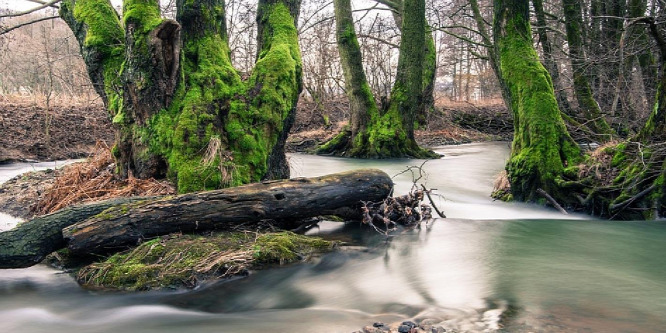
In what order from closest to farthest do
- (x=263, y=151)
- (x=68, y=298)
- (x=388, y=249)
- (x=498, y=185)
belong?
(x=68, y=298)
(x=388, y=249)
(x=263, y=151)
(x=498, y=185)

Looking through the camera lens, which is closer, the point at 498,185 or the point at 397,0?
the point at 498,185

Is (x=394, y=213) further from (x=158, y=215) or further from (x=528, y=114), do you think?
(x=528, y=114)

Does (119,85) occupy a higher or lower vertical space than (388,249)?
higher

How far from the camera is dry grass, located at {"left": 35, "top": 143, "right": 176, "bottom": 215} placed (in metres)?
7.21

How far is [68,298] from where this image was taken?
15.4ft

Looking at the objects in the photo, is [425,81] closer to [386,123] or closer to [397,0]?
[397,0]

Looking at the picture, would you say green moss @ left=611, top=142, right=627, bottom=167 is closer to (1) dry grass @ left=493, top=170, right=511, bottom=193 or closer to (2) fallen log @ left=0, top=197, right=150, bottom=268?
(1) dry grass @ left=493, top=170, right=511, bottom=193

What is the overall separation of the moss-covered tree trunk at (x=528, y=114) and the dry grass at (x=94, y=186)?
5732 mm

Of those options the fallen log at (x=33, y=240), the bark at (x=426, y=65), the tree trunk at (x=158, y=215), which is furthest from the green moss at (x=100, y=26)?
the bark at (x=426, y=65)

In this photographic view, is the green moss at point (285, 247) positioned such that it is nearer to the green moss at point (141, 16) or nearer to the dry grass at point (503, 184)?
the green moss at point (141, 16)

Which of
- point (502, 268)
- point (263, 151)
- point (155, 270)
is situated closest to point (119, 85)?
point (263, 151)

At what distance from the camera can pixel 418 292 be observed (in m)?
4.65

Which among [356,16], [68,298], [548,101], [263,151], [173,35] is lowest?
[68,298]

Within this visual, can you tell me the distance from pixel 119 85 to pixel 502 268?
5975 millimetres
